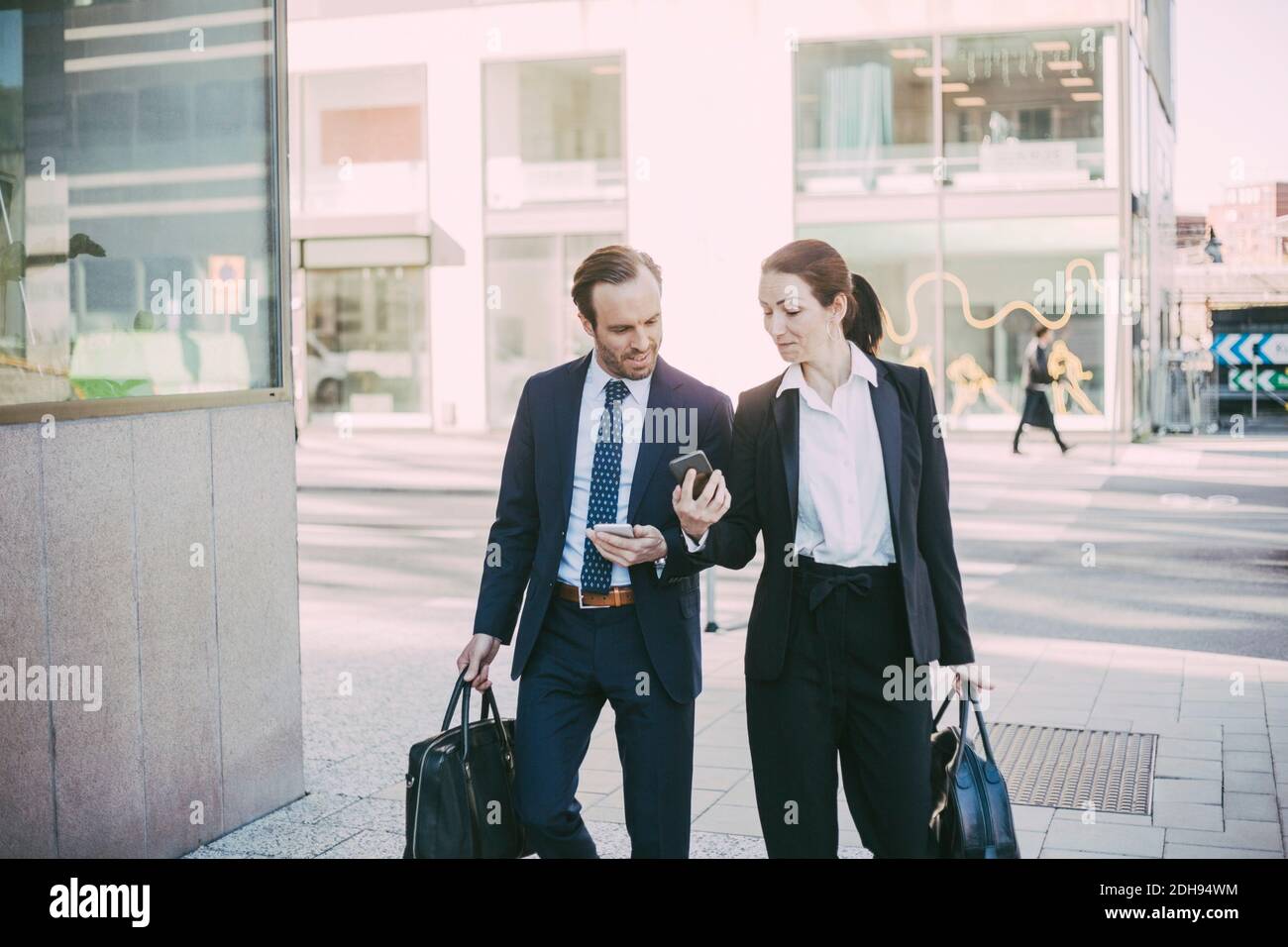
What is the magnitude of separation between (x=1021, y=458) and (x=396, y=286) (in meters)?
12.1

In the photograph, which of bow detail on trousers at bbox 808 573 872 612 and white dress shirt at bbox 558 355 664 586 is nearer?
bow detail on trousers at bbox 808 573 872 612

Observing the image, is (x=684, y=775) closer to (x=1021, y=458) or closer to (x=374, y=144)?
(x=1021, y=458)

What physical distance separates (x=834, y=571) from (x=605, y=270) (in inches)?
36.5

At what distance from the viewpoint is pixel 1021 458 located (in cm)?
2105

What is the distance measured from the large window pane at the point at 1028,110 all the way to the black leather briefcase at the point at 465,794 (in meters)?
22.0

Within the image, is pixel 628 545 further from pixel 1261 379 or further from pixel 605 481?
pixel 1261 379

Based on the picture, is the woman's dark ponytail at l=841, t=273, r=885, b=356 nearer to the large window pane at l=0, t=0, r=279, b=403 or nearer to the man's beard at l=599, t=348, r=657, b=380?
the man's beard at l=599, t=348, r=657, b=380

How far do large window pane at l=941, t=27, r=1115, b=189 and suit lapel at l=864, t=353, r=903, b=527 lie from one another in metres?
21.7

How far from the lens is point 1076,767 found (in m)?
6.09

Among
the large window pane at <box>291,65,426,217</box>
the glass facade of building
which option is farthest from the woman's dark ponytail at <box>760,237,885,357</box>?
the large window pane at <box>291,65,426,217</box>

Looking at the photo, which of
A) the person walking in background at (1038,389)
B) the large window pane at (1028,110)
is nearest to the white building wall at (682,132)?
the large window pane at (1028,110)

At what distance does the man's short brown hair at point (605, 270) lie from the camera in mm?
3625

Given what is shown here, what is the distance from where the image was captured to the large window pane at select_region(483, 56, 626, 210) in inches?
1035
